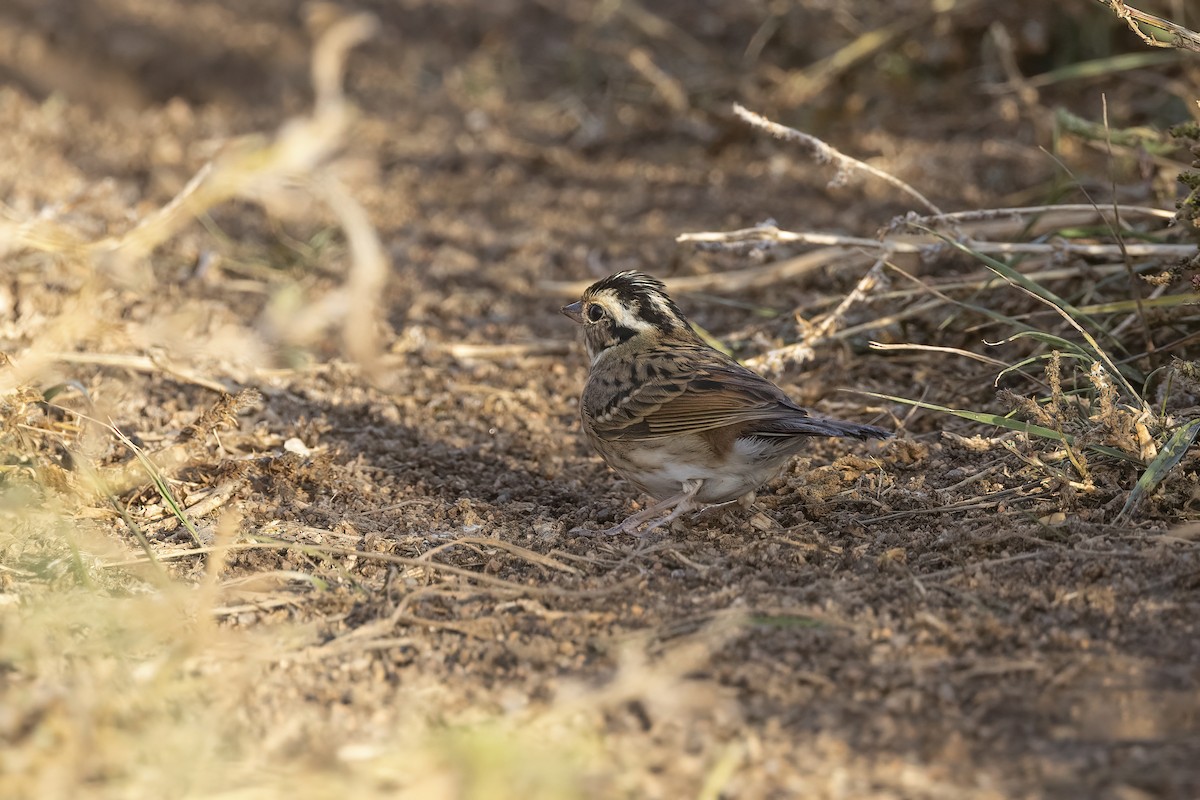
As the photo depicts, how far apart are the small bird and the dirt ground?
22 centimetres

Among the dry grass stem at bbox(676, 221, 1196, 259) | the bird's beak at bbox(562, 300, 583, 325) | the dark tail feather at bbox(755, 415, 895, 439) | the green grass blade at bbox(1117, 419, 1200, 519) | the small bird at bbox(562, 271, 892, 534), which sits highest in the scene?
the bird's beak at bbox(562, 300, 583, 325)

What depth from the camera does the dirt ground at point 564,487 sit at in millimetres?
3158

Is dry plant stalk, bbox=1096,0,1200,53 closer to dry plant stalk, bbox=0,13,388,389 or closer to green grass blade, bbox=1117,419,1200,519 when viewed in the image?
green grass blade, bbox=1117,419,1200,519

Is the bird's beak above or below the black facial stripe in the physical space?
above

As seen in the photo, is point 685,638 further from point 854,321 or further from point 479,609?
point 854,321

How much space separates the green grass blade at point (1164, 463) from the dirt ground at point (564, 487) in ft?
0.20

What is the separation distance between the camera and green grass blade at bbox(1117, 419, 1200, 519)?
173 inches

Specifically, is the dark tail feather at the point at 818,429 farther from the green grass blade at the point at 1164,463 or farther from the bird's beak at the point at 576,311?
the bird's beak at the point at 576,311

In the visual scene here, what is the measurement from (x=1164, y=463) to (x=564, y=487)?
7.80ft

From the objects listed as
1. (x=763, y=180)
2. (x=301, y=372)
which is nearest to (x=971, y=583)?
(x=301, y=372)

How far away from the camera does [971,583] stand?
4027mm

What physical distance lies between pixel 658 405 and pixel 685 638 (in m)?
1.72

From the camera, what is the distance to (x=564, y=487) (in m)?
5.60

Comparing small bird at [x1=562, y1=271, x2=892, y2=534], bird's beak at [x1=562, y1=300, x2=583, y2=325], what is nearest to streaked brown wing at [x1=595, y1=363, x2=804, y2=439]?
small bird at [x1=562, y1=271, x2=892, y2=534]
